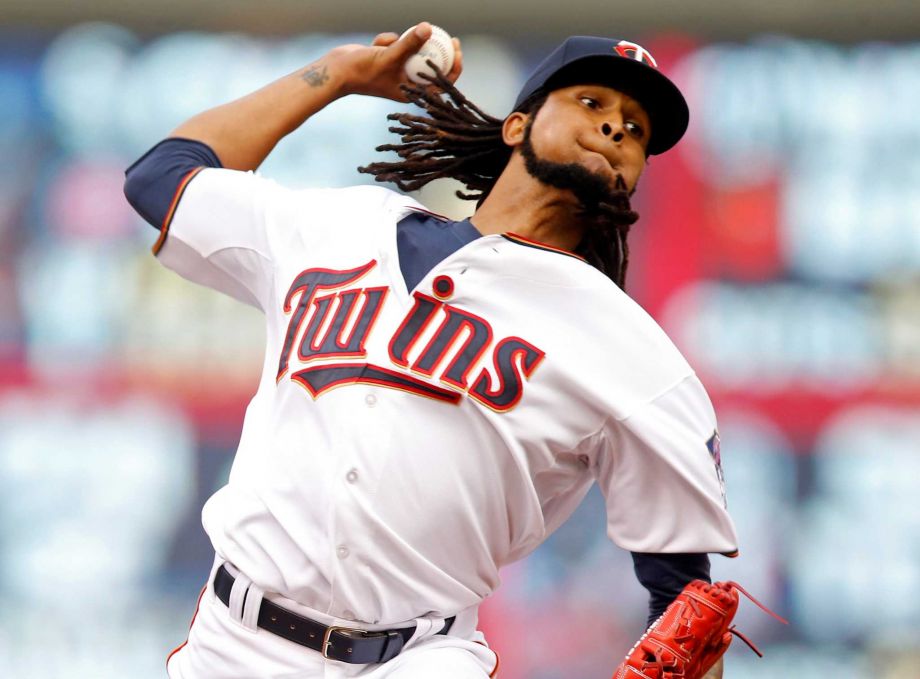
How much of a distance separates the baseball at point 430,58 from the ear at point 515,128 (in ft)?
0.52

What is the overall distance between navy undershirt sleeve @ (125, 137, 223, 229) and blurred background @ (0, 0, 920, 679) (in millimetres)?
2482

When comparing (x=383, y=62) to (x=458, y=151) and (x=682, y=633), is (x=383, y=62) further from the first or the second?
(x=682, y=633)

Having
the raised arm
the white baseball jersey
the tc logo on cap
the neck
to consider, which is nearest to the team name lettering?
the white baseball jersey

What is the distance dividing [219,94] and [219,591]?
318cm

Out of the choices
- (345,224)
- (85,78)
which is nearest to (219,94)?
(85,78)

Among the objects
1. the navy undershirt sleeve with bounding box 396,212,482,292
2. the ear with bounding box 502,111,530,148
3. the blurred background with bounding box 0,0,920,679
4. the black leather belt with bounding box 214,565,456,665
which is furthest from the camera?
the blurred background with bounding box 0,0,920,679

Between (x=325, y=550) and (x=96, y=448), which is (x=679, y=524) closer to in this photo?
(x=325, y=550)

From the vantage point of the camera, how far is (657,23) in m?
5.06

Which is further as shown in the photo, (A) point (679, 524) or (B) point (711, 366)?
(B) point (711, 366)

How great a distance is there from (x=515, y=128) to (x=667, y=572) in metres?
0.84

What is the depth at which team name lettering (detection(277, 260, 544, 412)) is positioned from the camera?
6.55 feet

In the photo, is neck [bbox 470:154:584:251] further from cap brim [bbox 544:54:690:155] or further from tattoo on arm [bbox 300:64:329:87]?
tattoo on arm [bbox 300:64:329:87]

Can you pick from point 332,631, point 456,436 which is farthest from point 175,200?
point 332,631

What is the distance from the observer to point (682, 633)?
1.98m
